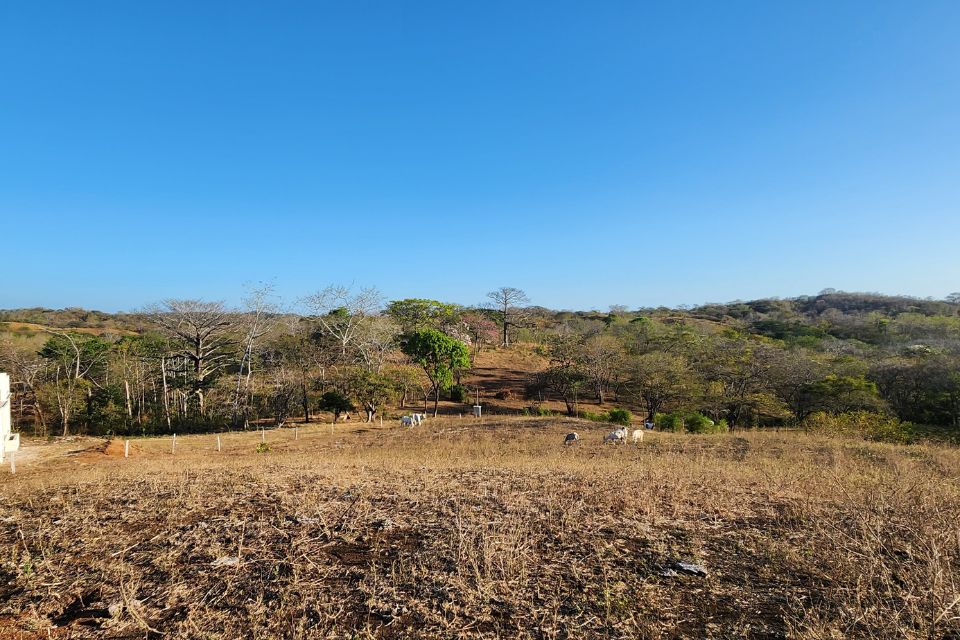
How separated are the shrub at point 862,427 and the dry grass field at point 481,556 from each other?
1283 centimetres

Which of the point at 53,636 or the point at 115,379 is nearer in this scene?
the point at 53,636

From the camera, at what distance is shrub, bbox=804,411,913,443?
59.7 ft

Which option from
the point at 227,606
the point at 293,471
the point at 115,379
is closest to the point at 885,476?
the point at 227,606

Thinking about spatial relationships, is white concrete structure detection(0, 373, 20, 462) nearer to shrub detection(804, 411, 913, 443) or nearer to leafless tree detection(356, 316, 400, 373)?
leafless tree detection(356, 316, 400, 373)

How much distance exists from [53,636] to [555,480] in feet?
21.4

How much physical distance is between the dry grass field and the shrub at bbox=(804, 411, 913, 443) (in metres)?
12.8

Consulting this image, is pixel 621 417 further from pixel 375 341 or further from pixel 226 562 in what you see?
pixel 226 562

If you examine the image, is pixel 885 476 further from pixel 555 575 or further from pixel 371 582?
pixel 371 582

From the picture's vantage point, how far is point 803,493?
678cm

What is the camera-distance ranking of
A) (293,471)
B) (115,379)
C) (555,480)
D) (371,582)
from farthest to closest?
(115,379), (293,471), (555,480), (371,582)

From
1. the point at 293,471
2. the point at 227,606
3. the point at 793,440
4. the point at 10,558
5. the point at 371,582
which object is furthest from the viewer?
the point at 793,440

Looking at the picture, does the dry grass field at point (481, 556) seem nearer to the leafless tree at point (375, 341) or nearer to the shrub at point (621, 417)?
the shrub at point (621, 417)

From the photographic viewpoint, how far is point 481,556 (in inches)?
178

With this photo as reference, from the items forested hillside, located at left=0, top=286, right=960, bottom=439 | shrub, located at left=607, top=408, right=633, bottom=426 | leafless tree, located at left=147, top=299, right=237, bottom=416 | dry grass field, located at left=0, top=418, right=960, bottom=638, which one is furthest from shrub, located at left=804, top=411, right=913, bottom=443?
leafless tree, located at left=147, top=299, right=237, bottom=416
